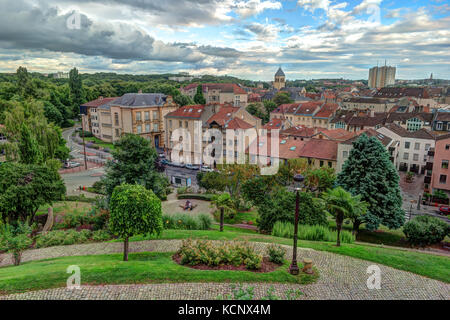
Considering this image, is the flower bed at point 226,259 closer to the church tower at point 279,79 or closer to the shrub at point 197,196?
the shrub at point 197,196

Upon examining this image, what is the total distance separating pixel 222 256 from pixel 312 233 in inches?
377

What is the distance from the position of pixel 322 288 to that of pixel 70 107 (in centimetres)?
10504

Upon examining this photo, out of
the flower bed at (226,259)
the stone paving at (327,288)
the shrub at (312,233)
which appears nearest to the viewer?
the stone paving at (327,288)

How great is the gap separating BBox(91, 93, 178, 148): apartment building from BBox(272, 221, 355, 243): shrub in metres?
48.4

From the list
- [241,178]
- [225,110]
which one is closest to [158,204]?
[241,178]

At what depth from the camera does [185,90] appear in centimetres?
14325

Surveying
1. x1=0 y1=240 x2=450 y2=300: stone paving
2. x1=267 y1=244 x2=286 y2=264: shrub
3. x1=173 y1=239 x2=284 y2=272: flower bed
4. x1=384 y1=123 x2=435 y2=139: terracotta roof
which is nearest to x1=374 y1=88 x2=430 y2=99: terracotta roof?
x1=384 y1=123 x2=435 y2=139: terracotta roof

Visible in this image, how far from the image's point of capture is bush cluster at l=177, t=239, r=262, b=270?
1511 centimetres

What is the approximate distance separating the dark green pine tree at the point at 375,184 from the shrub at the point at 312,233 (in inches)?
255

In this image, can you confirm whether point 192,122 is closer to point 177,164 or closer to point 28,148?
point 177,164

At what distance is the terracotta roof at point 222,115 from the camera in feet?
180

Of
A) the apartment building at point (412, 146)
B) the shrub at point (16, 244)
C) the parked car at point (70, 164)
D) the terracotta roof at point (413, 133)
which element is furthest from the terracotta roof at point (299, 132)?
the shrub at point (16, 244)

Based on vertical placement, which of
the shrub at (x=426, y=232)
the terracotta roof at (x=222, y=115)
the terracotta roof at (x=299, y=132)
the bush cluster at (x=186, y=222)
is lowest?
the shrub at (x=426, y=232)
